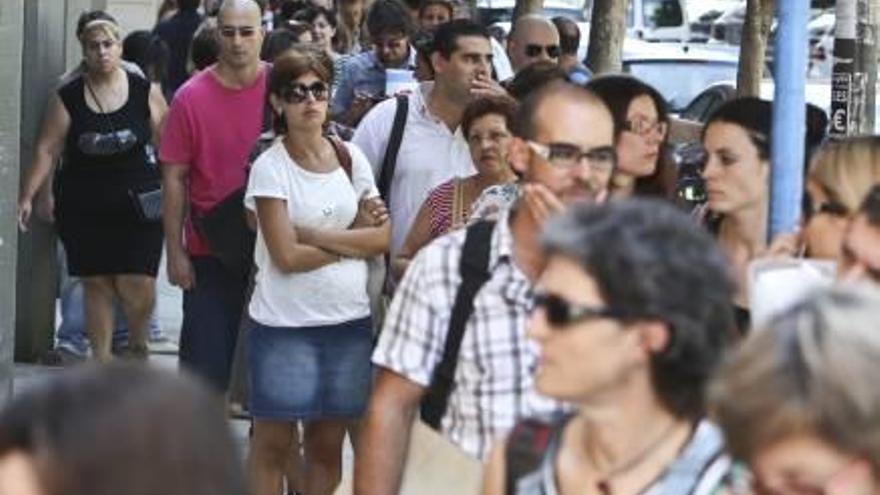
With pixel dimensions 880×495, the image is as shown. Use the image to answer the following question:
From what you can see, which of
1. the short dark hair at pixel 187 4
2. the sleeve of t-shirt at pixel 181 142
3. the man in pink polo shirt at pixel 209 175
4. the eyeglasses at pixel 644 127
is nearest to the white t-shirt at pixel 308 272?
the man in pink polo shirt at pixel 209 175

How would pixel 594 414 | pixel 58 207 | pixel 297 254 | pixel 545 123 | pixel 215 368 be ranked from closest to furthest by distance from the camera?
pixel 594 414, pixel 545 123, pixel 297 254, pixel 215 368, pixel 58 207

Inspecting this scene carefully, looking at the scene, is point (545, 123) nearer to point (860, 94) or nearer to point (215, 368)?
point (215, 368)

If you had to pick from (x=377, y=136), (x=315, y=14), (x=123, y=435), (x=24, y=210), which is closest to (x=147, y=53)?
(x=315, y=14)

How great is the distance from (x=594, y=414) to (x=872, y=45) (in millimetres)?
8272

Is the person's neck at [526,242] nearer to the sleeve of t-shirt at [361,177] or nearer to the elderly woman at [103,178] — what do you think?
the sleeve of t-shirt at [361,177]

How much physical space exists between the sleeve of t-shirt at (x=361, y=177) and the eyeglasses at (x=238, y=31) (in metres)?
1.31

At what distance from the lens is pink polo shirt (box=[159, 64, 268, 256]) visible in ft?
30.0

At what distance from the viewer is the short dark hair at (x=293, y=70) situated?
815 cm

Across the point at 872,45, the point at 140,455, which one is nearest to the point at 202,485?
the point at 140,455

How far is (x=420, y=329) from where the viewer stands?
5020mm

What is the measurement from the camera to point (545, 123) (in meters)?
5.28

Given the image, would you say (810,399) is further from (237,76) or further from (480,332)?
(237,76)

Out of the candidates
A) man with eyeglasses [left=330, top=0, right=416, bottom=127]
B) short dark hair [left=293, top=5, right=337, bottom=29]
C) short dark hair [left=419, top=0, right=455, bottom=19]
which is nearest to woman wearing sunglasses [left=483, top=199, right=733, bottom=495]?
man with eyeglasses [left=330, top=0, right=416, bottom=127]

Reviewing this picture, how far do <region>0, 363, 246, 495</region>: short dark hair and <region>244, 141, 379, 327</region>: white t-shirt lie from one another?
5051 millimetres
